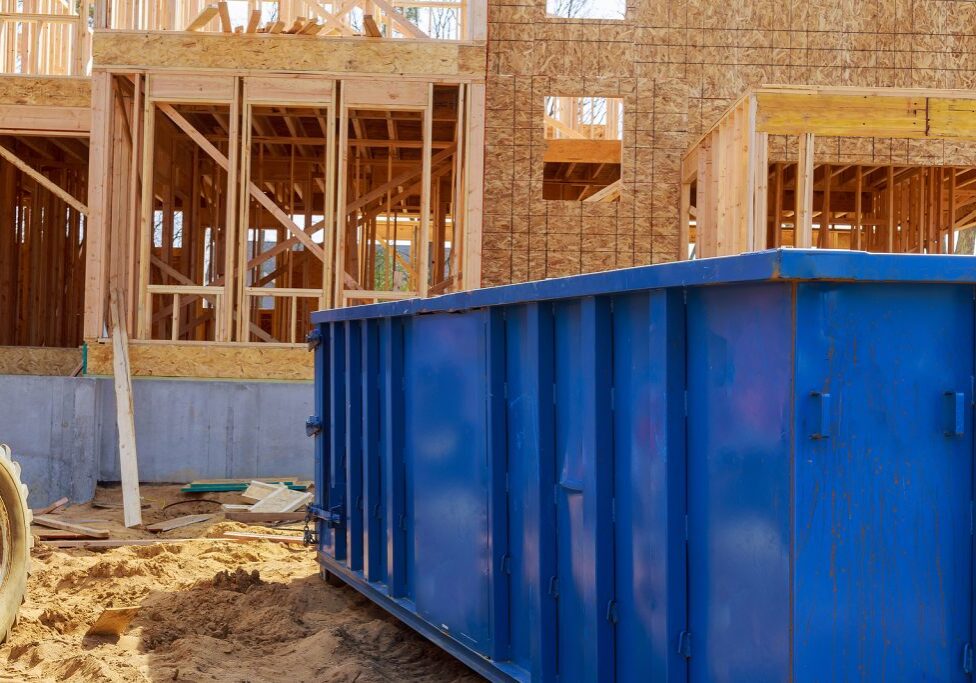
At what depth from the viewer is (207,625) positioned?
6.34 m

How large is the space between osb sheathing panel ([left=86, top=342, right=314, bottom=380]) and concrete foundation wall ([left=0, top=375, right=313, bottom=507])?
14 cm

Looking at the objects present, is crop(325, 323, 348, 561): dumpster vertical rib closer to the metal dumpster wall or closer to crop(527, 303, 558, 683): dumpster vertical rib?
the metal dumpster wall

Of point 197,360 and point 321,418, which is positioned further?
point 197,360

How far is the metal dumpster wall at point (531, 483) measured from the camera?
3.55 metres

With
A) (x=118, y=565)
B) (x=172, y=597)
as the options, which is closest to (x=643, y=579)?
(x=172, y=597)

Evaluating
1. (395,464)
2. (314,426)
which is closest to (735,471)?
(395,464)

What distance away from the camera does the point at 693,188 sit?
1856 cm

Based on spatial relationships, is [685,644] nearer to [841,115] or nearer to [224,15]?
[841,115]

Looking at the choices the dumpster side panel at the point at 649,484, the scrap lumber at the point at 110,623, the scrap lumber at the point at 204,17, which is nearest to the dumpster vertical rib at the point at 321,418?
the scrap lumber at the point at 110,623

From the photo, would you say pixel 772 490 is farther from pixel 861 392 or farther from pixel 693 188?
pixel 693 188

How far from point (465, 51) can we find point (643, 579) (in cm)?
1049

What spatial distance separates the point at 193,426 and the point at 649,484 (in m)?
9.86

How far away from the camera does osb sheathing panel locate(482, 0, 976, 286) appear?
44.6 feet

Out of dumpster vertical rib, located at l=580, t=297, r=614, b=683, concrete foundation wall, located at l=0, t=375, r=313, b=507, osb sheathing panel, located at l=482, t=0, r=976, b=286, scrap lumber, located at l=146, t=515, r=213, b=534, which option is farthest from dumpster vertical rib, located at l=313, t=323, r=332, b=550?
osb sheathing panel, located at l=482, t=0, r=976, b=286
